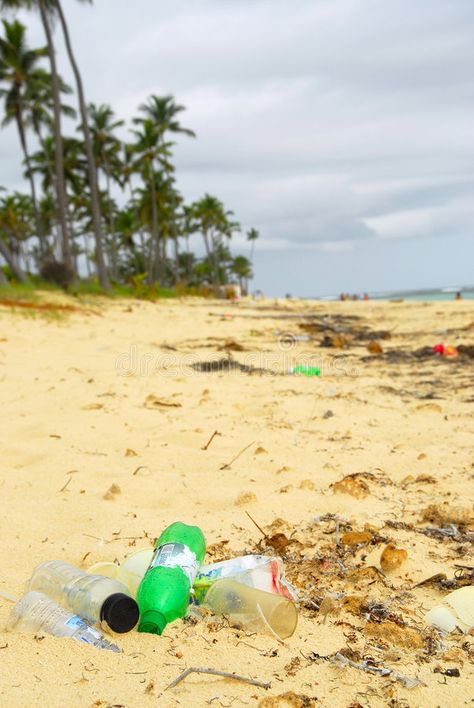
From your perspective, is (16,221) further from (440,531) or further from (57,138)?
(440,531)

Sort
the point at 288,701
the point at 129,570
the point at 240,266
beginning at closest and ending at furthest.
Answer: the point at 288,701, the point at 129,570, the point at 240,266

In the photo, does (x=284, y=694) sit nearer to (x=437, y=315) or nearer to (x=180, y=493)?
(x=180, y=493)

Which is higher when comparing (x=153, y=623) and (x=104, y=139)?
(x=104, y=139)

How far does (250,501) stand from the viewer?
8.04 ft

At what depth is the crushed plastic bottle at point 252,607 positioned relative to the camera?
150 centimetres

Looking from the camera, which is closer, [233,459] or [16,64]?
[233,459]

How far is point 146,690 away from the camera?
47.5 inches

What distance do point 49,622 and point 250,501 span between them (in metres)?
1.16

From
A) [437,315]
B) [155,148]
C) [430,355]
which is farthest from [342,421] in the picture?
[155,148]

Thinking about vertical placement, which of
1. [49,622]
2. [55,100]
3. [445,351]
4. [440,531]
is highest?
[55,100]

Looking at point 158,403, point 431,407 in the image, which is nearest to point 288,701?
point 158,403

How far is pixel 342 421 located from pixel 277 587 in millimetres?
2389

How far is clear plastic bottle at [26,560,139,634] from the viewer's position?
56.2 inches

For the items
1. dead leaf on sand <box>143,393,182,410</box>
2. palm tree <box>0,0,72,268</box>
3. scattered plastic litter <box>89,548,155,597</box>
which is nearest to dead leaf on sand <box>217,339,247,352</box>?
dead leaf on sand <box>143,393,182,410</box>
